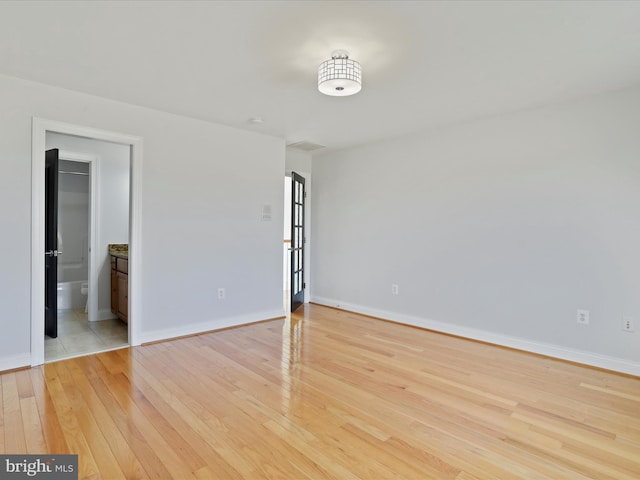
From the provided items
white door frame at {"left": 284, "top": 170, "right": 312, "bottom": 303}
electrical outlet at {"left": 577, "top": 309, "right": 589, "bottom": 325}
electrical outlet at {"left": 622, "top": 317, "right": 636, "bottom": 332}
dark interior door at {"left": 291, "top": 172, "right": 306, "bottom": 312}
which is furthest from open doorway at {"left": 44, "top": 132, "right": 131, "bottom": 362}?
electrical outlet at {"left": 622, "top": 317, "right": 636, "bottom": 332}

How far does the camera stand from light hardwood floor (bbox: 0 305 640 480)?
1.83 meters

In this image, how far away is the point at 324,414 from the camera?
7.59ft

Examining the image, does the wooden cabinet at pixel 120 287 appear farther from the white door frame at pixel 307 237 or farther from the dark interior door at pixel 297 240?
the white door frame at pixel 307 237

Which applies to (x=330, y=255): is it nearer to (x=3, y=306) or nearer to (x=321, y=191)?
(x=321, y=191)

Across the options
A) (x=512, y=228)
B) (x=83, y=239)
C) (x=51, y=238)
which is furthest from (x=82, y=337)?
(x=512, y=228)

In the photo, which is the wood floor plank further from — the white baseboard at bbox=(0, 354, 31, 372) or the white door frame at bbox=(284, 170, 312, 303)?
the white door frame at bbox=(284, 170, 312, 303)

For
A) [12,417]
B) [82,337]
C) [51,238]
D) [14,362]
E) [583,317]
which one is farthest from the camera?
[82,337]

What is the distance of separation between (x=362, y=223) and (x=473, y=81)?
2.52 meters

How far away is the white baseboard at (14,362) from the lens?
113 inches

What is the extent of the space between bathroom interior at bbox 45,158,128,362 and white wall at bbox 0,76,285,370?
0.54m

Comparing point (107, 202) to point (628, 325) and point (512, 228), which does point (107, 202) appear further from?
point (628, 325)

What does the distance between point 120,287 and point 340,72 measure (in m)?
3.49

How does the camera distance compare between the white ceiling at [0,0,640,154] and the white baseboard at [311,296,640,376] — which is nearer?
the white ceiling at [0,0,640,154]

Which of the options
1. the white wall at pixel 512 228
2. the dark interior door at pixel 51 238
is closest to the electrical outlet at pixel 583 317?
the white wall at pixel 512 228
